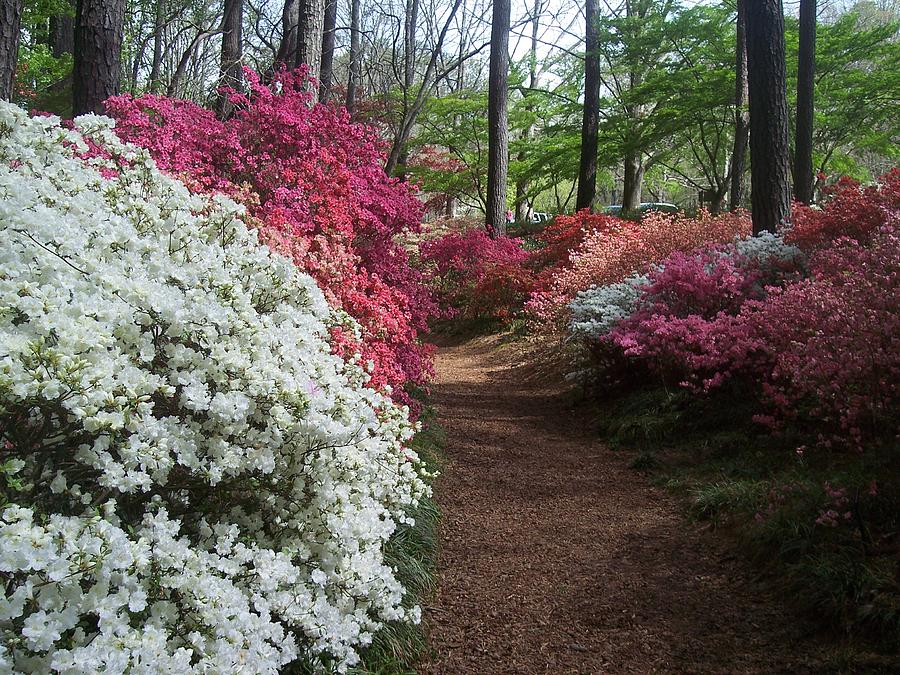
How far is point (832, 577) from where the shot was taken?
2.80m

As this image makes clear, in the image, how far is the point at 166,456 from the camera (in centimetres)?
170

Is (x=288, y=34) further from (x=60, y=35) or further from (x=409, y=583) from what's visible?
(x=409, y=583)

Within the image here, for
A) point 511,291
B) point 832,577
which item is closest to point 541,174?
point 511,291

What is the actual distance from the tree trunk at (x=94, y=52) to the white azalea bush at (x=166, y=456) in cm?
324

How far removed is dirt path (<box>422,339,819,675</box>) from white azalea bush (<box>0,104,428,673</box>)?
2.69 ft

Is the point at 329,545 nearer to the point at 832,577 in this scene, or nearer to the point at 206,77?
the point at 832,577

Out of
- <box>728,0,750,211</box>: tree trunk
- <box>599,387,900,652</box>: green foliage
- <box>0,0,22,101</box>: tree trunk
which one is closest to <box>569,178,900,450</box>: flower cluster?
<box>599,387,900,652</box>: green foliage

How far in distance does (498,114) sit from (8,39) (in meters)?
9.12

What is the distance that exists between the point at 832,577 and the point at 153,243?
2.99 meters

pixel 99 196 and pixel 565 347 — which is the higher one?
pixel 99 196

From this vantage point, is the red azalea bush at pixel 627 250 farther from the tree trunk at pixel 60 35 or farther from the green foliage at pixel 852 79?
the tree trunk at pixel 60 35

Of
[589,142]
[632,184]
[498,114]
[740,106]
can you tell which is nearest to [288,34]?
[498,114]

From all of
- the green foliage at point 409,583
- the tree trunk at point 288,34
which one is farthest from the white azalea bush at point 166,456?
the tree trunk at point 288,34

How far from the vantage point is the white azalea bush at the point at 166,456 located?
1438mm
